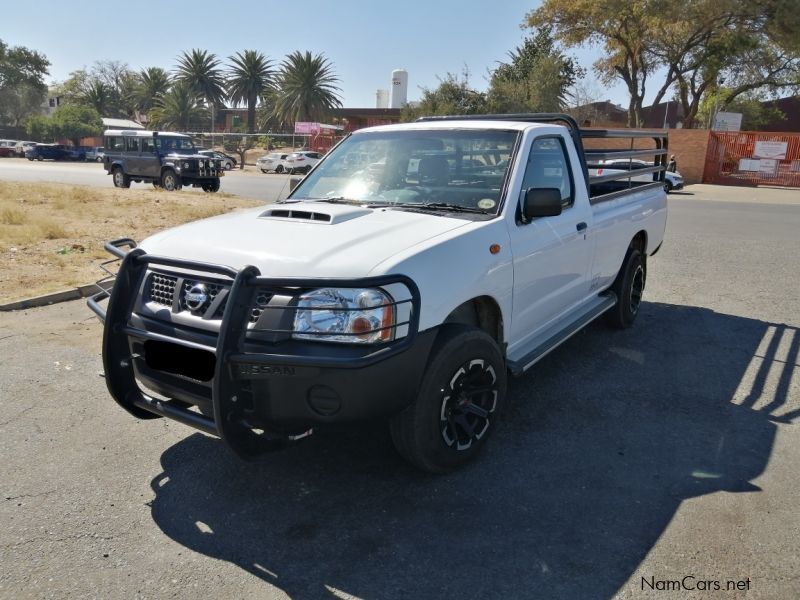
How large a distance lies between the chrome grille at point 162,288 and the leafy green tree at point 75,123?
82511mm

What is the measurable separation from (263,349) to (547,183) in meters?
2.63

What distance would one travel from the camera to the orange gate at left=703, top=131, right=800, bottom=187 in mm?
31797

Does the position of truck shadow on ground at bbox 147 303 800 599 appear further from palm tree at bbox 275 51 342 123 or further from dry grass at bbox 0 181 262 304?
palm tree at bbox 275 51 342 123

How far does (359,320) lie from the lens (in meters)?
2.98

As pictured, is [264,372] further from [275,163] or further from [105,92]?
[105,92]

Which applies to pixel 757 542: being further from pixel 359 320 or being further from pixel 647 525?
pixel 359 320

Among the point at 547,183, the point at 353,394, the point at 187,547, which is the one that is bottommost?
the point at 187,547

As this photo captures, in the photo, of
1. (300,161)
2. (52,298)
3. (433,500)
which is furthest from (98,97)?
(433,500)

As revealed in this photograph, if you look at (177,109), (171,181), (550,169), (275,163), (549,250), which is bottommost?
(171,181)

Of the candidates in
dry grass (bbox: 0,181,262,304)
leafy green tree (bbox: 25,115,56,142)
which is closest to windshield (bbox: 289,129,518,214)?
dry grass (bbox: 0,181,262,304)

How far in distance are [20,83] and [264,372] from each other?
10118 cm

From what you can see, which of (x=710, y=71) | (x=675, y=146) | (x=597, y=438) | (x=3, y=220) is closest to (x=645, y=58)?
(x=710, y=71)

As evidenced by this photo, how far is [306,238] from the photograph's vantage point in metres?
3.41

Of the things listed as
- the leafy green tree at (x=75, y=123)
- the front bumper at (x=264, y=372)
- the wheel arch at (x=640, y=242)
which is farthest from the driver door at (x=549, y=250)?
the leafy green tree at (x=75, y=123)
